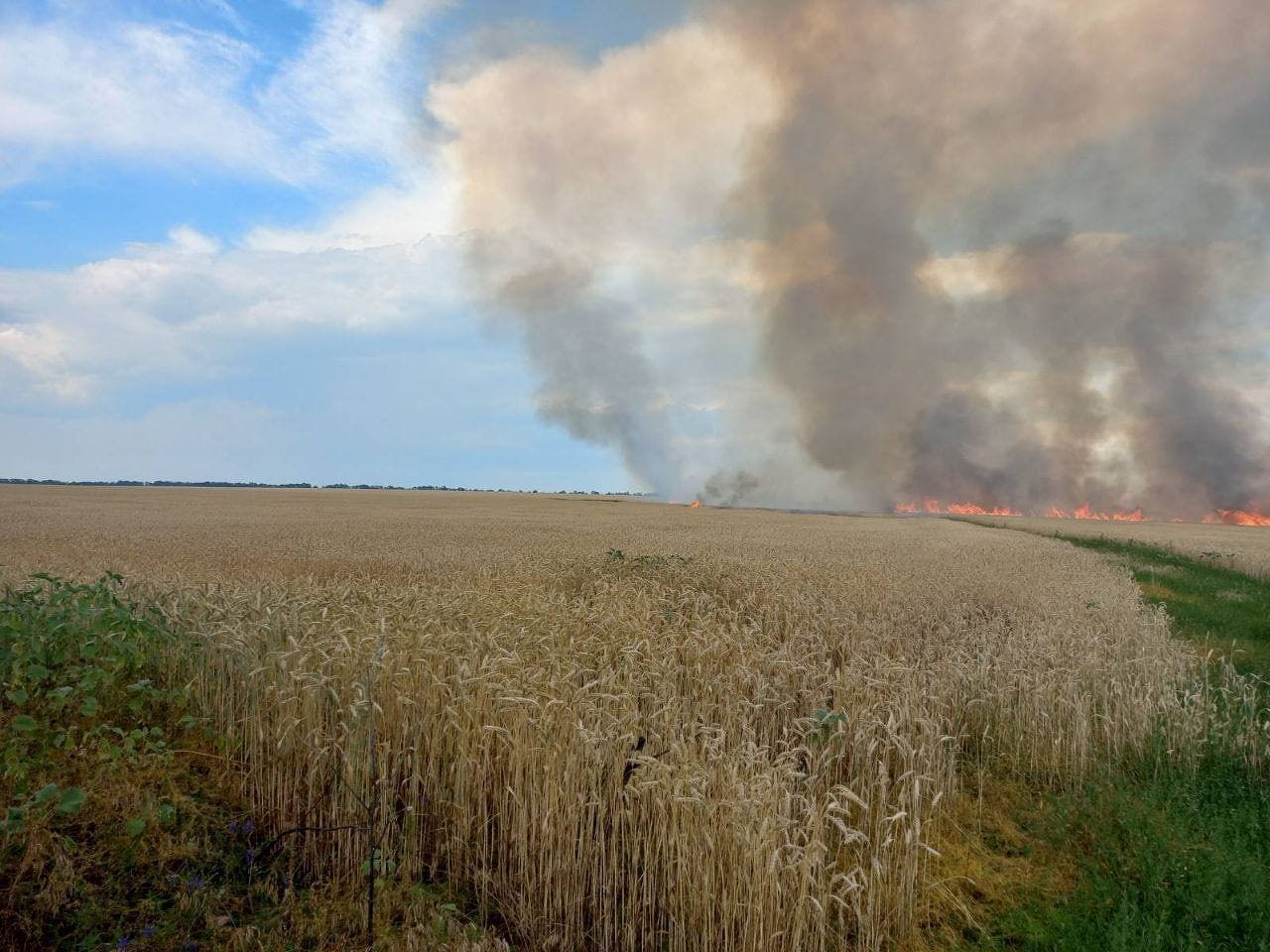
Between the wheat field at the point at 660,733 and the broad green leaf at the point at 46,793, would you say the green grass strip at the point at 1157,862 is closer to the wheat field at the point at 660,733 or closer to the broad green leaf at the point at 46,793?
the wheat field at the point at 660,733

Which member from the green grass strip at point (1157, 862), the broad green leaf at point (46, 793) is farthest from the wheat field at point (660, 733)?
the broad green leaf at point (46, 793)

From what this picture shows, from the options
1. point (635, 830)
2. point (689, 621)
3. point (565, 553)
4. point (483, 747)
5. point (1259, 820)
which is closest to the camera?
point (635, 830)

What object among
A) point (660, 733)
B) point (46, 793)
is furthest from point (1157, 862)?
point (46, 793)

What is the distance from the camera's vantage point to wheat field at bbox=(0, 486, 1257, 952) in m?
5.36

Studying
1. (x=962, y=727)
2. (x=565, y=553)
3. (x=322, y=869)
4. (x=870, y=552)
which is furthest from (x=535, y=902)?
(x=870, y=552)

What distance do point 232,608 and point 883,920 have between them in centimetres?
823

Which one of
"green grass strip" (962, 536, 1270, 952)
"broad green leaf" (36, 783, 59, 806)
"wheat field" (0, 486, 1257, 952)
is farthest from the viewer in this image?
"green grass strip" (962, 536, 1270, 952)

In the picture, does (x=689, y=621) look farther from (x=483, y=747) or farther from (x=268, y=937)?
(x=268, y=937)

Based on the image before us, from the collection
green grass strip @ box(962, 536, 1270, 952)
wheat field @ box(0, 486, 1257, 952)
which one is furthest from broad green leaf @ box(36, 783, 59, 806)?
green grass strip @ box(962, 536, 1270, 952)

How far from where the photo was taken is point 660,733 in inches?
283

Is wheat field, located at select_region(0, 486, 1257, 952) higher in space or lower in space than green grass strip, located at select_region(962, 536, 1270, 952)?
higher

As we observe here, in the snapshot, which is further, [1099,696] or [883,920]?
[1099,696]

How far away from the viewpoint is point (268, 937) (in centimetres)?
486

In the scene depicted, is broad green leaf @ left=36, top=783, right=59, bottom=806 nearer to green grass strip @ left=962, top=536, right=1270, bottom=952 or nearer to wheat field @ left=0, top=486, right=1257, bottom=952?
wheat field @ left=0, top=486, right=1257, bottom=952
